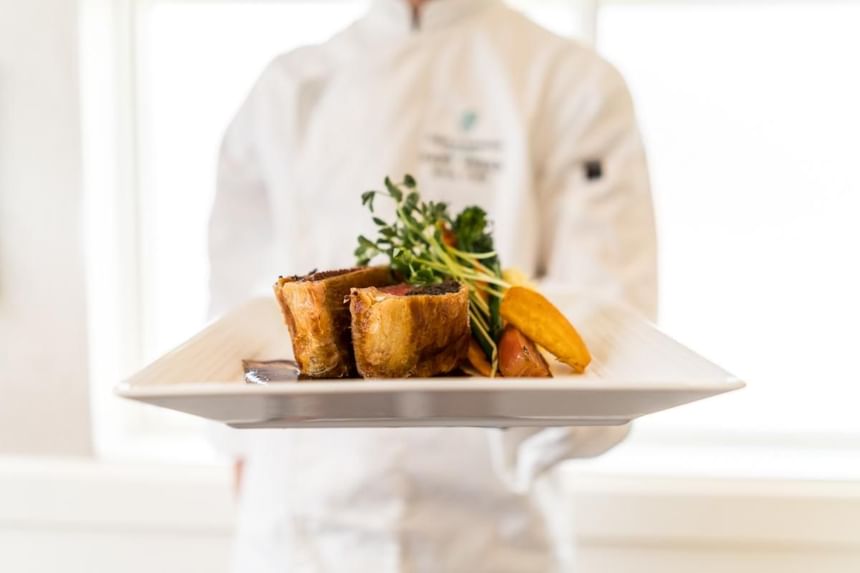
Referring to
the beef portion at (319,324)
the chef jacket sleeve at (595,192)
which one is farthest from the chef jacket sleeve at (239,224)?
the beef portion at (319,324)

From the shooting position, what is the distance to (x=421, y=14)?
3.70 ft

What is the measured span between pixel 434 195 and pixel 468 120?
0.40ft

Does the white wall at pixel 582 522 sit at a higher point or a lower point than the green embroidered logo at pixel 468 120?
lower

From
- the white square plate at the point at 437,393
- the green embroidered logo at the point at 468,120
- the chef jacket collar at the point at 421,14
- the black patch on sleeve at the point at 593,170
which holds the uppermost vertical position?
the chef jacket collar at the point at 421,14

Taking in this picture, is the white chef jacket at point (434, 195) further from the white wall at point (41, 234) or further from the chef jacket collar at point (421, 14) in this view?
the white wall at point (41, 234)

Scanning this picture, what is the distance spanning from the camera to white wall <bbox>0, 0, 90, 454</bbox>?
149 centimetres

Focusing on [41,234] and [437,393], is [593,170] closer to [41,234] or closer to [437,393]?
[437,393]

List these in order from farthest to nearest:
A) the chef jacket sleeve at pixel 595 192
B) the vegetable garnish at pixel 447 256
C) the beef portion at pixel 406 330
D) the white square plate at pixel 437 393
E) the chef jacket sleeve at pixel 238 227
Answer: the chef jacket sleeve at pixel 238 227, the chef jacket sleeve at pixel 595 192, the vegetable garnish at pixel 447 256, the beef portion at pixel 406 330, the white square plate at pixel 437 393

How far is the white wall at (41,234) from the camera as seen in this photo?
4.89ft

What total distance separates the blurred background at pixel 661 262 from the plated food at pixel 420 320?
0.89 metres

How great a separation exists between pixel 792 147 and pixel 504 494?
102 centimetres

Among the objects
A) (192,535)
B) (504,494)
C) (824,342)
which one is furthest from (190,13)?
(824,342)

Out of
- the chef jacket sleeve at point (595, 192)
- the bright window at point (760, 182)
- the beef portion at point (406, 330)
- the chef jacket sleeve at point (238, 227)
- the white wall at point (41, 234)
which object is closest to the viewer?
the beef portion at point (406, 330)

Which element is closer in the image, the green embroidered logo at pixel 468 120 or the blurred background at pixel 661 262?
the green embroidered logo at pixel 468 120
